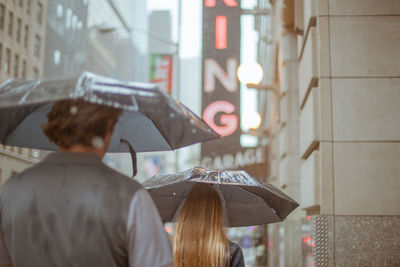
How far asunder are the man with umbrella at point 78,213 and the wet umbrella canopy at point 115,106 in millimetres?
107

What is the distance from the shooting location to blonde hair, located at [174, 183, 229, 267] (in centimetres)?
412

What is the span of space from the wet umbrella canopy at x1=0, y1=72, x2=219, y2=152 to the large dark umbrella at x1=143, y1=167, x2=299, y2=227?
1040 millimetres

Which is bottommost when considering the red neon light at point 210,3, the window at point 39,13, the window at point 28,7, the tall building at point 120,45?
the window at point 28,7

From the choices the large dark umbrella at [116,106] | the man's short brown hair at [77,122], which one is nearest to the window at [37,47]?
the large dark umbrella at [116,106]

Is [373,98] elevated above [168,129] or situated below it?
above

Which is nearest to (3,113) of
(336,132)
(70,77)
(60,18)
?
(70,77)

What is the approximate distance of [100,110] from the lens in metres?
2.64

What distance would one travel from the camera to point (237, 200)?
17.1 feet

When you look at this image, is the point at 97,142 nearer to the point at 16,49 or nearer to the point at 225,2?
the point at 16,49

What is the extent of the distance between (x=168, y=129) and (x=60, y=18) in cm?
689

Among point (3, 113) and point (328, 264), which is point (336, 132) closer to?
point (328, 264)

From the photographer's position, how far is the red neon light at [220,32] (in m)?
11.4

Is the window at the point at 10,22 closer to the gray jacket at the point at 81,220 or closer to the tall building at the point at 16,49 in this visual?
the tall building at the point at 16,49

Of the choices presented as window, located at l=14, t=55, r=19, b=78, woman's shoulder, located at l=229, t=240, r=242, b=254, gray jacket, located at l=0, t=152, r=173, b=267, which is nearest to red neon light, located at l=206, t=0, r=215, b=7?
window, located at l=14, t=55, r=19, b=78
